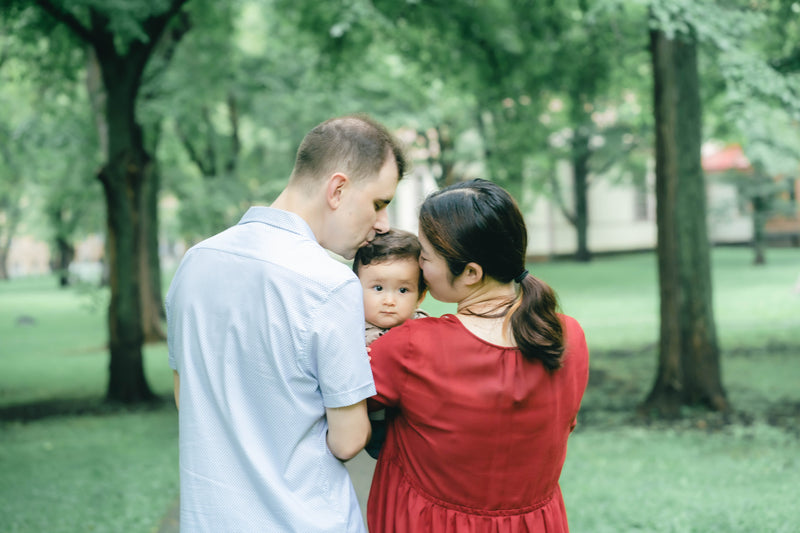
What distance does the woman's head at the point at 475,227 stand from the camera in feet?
7.15

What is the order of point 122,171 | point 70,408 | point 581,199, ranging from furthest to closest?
point 581,199 < point 70,408 < point 122,171

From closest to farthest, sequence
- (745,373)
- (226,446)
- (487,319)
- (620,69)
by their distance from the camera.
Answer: (226,446), (487,319), (745,373), (620,69)

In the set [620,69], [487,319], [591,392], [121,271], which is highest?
[620,69]

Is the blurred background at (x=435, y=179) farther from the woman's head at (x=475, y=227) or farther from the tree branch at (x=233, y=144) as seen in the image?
the woman's head at (x=475, y=227)

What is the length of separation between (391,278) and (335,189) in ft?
1.90

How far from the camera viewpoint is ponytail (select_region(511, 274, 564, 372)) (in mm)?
2115

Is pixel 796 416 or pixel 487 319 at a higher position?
pixel 487 319

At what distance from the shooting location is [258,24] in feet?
77.9

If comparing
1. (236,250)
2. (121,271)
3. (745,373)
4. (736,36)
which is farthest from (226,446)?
(745,373)

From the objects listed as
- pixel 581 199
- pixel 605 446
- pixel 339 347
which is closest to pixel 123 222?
pixel 605 446

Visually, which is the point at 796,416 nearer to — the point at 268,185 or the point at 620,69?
the point at 620,69

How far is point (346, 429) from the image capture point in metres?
2.06

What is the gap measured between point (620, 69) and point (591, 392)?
18.2ft

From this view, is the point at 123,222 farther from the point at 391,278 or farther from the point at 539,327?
the point at 539,327
